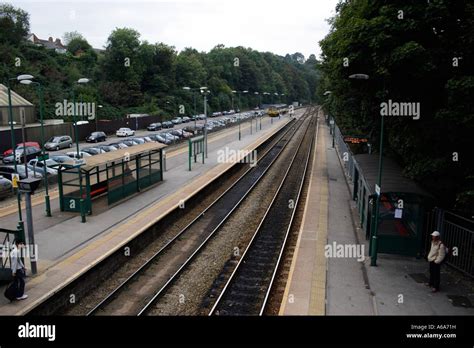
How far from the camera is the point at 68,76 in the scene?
66000 millimetres

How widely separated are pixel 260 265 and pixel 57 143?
31867 millimetres

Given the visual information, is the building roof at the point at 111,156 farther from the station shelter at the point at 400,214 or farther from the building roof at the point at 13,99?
the building roof at the point at 13,99

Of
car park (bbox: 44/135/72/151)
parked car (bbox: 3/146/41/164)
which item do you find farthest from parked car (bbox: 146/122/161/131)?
parked car (bbox: 3/146/41/164)

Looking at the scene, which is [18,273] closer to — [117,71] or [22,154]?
[22,154]

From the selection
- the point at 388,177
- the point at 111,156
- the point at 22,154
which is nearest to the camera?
the point at 388,177

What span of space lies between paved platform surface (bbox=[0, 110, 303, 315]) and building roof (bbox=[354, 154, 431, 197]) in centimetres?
907

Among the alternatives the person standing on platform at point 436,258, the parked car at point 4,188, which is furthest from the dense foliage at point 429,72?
the parked car at point 4,188

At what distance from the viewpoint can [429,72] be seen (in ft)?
43.9

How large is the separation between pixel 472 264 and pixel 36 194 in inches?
815

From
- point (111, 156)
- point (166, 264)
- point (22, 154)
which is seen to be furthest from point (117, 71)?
point (166, 264)

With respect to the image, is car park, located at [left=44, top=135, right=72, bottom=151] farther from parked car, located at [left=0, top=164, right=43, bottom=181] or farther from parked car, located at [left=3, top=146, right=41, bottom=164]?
parked car, located at [left=0, top=164, right=43, bottom=181]

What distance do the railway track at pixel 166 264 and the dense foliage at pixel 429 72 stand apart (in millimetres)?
8689

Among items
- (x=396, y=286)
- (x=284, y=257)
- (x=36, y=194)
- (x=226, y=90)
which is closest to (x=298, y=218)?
(x=284, y=257)

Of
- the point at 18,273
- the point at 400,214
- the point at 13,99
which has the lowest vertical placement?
the point at 18,273
